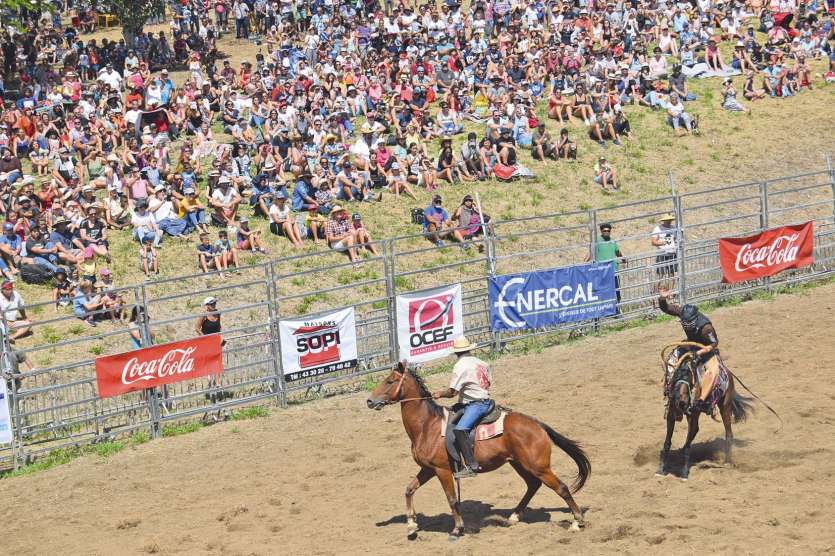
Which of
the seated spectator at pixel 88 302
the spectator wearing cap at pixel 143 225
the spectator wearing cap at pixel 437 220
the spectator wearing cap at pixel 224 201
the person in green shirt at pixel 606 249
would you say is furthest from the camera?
Answer: the spectator wearing cap at pixel 437 220

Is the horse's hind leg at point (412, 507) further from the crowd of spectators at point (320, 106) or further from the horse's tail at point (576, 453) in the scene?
the crowd of spectators at point (320, 106)

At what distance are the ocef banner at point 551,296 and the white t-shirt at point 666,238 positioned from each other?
1590 mm

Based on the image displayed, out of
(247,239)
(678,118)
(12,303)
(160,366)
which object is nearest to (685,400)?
(160,366)

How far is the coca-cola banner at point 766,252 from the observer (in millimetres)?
22500

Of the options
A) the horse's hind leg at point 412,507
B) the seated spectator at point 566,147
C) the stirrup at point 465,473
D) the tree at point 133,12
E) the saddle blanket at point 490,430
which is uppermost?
the tree at point 133,12

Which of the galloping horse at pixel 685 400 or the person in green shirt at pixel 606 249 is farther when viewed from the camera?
the person in green shirt at pixel 606 249

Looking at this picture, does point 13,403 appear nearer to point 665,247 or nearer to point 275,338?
point 275,338

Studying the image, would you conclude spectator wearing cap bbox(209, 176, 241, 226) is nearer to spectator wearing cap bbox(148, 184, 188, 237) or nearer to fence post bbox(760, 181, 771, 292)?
spectator wearing cap bbox(148, 184, 188, 237)

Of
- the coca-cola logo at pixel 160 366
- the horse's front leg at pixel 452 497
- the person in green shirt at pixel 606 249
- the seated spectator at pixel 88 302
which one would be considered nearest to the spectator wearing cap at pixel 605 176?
the person in green shirt at pixel 606 249

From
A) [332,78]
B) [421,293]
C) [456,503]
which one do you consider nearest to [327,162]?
[332,78]

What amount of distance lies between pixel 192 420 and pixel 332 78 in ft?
47.6

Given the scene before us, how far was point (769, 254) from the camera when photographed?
75.4ft

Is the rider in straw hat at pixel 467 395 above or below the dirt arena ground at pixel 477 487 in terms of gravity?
above

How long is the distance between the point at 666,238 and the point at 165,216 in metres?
10.2
